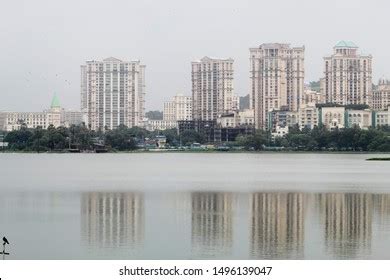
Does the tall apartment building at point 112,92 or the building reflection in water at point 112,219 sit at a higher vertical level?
the tall apartment building at point 112,92

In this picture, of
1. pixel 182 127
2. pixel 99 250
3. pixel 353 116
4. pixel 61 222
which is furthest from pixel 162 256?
pixel 182 127

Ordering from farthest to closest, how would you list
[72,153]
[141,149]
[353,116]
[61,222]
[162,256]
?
[353,116] → [141,149] → [72,153] → [61,222] → [162,256]

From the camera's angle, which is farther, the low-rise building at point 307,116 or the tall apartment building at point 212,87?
the tall apartment building at point 212,87

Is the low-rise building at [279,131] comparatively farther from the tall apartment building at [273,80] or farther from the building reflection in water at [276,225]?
the building reflection in water at [276,225]

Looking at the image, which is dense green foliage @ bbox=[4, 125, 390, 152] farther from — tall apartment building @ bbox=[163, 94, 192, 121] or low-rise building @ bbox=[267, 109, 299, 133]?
tall apartment building @ bbox=[163, 94, 192, 121]

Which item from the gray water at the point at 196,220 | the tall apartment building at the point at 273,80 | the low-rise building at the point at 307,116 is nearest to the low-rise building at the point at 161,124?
the tall apartment building at the point at 273,80

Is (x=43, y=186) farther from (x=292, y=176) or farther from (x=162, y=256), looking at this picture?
(x=162, y=256)

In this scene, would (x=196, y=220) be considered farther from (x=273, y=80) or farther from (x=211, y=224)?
(x=273, y=80)
